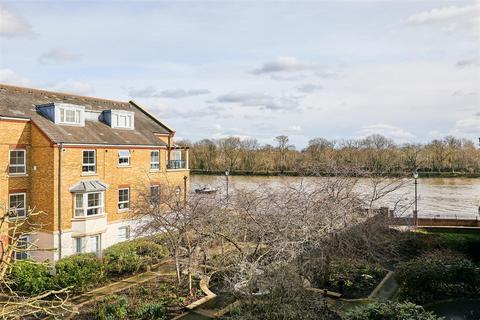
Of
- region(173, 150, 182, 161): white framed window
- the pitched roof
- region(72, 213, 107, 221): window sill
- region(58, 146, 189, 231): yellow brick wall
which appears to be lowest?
region(72, 213, 107, 221): window sill

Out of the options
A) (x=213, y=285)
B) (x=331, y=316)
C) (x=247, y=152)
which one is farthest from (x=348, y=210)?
(x=247, y=152)

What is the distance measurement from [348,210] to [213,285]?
260 inches

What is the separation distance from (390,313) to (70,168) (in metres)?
17.7

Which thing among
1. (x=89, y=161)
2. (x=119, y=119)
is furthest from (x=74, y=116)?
(x=119, y=119)

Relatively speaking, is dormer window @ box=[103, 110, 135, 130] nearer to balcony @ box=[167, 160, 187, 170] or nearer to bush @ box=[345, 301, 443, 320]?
balcony @ box=[167, 160, 187, 170]

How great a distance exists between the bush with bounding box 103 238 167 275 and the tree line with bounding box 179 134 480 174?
1620 inches

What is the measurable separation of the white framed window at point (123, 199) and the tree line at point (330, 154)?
125ft

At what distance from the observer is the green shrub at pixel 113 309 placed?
12.5 meters

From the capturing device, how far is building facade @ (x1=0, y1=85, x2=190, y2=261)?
20.0 m

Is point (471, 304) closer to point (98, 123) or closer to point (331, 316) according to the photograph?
point (331, 316)

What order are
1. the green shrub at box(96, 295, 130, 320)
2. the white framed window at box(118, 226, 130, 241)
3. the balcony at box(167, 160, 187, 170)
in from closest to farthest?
1. the green shrub at box(96, 295, 130, 320)
2. the white framed window at box(118, 226, 130, 241)
3. the balcony at box(167, 160, 187, 170)

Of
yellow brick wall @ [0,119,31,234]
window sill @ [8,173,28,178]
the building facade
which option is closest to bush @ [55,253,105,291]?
the building facade

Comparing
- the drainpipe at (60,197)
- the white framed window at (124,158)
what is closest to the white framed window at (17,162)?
the drainpipe at (60,197)

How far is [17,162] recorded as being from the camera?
20.2 metres
